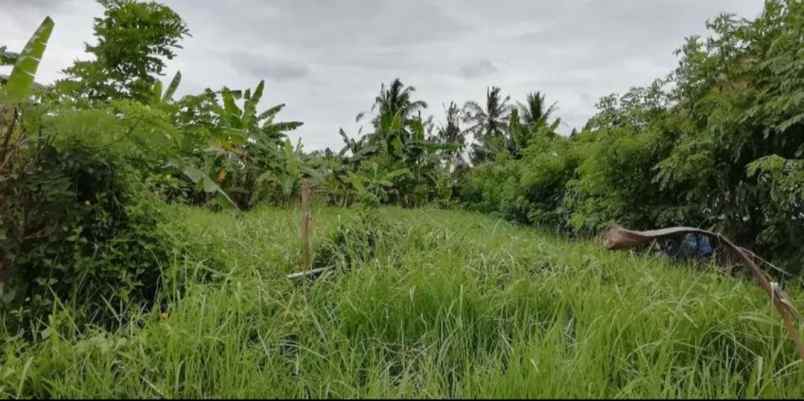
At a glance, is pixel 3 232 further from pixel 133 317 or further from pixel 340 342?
pixel 340 342

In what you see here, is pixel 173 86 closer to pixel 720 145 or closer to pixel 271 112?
pixel 271 112

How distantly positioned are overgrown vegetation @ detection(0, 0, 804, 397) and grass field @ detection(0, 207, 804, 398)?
1cm

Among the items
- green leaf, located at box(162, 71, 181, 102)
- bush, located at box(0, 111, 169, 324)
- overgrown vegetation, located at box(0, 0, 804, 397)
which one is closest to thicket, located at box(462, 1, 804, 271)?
overgrown vegetation, located at box(0, 0, 804, 397)

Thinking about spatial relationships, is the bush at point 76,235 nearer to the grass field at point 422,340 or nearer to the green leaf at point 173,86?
the grass field at point 422,340

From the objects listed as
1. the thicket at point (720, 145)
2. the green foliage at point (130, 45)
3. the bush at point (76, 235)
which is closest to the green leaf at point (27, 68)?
the bush at point (76, 235)

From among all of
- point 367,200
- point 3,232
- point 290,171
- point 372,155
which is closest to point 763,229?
point 367,200

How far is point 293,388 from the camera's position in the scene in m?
1.49

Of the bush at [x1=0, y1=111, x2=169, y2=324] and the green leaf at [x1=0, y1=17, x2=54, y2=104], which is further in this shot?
the green leaf at [x1=0, y1=17, x2=54, y2=104]

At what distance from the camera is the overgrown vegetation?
61.2 inches

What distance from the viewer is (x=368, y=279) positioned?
2221 millimetres

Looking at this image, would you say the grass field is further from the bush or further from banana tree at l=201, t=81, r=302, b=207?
banana tree at l=201, t=81, r=302, b=207

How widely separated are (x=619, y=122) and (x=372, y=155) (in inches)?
267

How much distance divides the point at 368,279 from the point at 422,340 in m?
0.48

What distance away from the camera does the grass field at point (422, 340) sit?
145 centimetres
